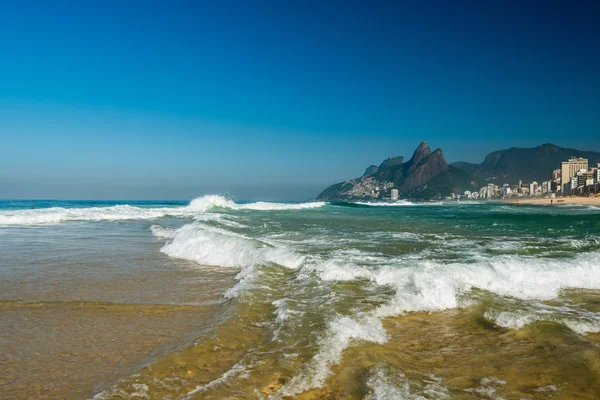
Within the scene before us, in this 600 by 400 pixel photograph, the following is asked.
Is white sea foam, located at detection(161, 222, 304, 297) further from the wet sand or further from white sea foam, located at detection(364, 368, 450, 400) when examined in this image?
white sea foam, located at detection(364, 368, 450, 400)

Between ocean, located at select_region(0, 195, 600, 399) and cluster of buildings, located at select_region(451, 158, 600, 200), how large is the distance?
448ft

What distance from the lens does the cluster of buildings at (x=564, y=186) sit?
128m

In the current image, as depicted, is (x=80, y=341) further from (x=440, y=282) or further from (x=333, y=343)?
(x=440, y=282)

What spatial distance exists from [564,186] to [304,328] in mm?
186077

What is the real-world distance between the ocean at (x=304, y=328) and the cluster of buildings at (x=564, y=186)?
5378 inches

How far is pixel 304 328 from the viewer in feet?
16.3

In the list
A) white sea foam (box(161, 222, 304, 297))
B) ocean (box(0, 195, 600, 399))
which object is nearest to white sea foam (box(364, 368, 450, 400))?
ocean (box(0, 195, 600, 399))

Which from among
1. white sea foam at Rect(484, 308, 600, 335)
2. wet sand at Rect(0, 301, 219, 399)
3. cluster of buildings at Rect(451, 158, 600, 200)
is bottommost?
white sea foam at Rect(484, 308, 600, 335)

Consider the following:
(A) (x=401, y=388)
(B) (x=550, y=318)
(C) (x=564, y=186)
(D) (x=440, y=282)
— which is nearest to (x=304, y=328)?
(A) (x=401, y=388)

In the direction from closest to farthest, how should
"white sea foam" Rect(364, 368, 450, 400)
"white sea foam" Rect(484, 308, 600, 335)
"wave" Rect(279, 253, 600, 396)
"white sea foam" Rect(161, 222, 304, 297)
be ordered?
"white sea foam" Rect(364, 368, 450, 400) < "wave" Rect(279, 253, 600, 396) < "white sea foam" Rect(484, 308, 600, 335) < "white sea foam" Rect(161, 222, 304, 297)

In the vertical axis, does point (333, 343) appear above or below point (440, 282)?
below

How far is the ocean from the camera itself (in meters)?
3.51

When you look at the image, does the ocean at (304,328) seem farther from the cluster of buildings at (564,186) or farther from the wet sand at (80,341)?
the cluster of buildings at (564,186)

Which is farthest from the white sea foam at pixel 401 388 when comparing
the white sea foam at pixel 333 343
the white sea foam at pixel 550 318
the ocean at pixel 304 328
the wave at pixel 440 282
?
the white sea foam at pixel 550 318
